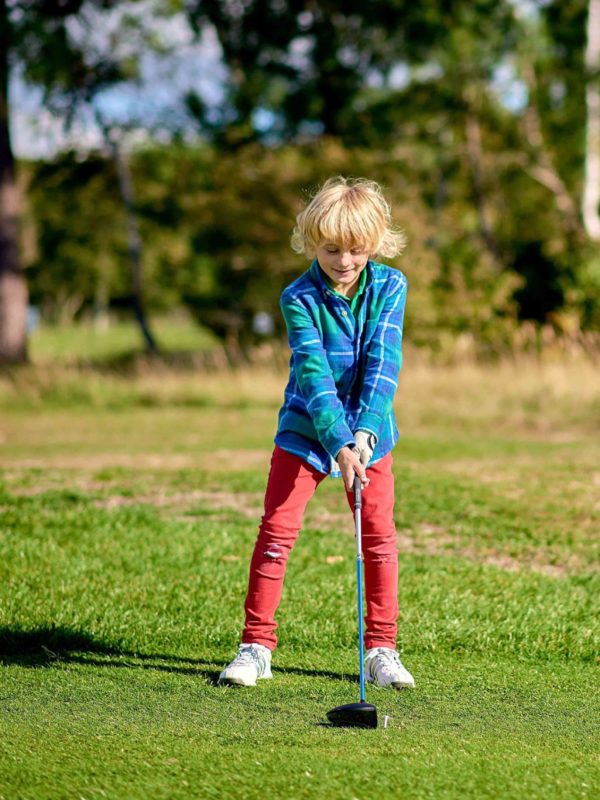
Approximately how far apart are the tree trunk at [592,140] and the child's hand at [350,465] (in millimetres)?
19616

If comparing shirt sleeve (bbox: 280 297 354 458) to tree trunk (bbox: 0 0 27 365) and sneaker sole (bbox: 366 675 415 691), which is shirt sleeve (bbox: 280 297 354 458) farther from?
tree trunk (bbox: 0 0 27 365)

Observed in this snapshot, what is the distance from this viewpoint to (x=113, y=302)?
Answer: 77625 millimetres

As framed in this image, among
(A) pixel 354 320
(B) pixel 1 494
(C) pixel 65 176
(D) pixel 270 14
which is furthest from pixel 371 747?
(C) pixel 65 176

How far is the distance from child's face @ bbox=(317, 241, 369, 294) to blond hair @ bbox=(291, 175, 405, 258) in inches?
0.9

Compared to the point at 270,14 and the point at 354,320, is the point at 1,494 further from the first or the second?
the point at 270,14

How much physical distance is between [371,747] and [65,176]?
27.3 metres

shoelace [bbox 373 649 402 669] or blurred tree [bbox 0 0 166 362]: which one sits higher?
blurred tree [bbox 0 0 166 362]

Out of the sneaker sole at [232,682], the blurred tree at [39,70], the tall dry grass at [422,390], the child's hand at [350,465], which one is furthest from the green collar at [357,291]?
the blurred tree at [39,70]

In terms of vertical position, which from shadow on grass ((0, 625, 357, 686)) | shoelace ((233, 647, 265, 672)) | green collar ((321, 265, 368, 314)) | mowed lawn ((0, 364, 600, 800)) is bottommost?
shadow on grass ((0, 625, 357, 686))

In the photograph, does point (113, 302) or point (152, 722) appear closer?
point (152, 722)

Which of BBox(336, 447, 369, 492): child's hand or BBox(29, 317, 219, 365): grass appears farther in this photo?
BBox(29, 317, 219, 365): grass

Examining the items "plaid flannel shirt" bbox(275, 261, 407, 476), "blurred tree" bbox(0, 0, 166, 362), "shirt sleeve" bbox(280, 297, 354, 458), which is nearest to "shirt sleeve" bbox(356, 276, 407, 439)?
"plaid flannel shirt" bbox(275, 261, 407, 476)

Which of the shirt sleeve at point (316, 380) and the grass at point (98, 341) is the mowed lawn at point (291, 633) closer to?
the shirt sleeve at point (316, 380)

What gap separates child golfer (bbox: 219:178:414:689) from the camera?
4449 mm
